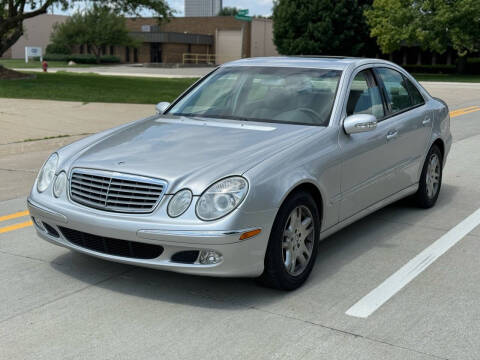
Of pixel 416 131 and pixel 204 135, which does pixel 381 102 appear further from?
pixel 204 135

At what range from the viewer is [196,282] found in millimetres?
4793

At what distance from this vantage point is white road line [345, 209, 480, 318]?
438cm

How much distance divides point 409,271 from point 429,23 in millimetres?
45305

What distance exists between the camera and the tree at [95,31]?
68562 mm

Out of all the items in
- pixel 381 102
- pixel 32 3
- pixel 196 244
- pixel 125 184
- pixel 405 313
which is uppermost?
pixel 32 3

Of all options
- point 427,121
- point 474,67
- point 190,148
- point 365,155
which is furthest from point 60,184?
point 474,67

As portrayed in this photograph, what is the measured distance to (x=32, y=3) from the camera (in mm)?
27891

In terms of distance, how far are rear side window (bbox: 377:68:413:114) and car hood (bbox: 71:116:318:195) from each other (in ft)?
4.67

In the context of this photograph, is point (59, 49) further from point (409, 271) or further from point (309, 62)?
point (409, 271)

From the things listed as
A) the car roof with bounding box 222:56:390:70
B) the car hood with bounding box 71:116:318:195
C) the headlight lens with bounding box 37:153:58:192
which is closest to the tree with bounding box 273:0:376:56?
the car roof with bounding box 222:56:390:70

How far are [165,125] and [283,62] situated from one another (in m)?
1.27

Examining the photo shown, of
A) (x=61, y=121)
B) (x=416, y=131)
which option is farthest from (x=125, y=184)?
(x=61, y=121)

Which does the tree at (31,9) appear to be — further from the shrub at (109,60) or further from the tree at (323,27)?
the shrub at (109,60)

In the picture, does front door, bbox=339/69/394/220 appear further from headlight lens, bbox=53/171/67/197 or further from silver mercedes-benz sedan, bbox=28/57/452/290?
headlight lens, bbox=53/171/67/197
